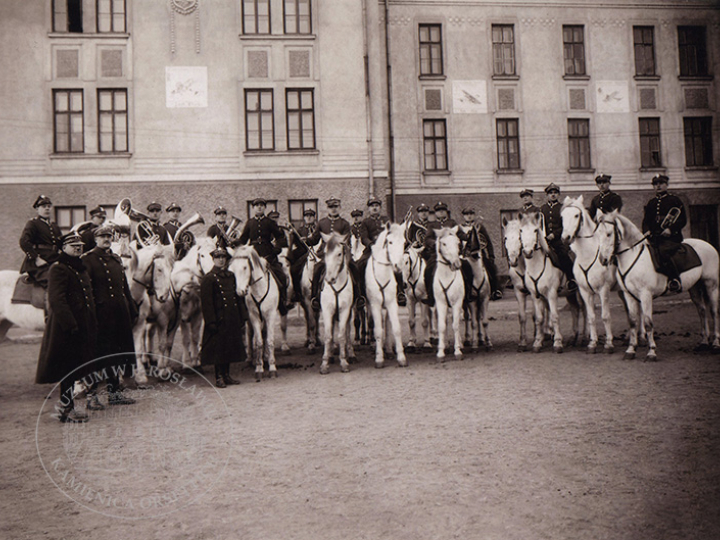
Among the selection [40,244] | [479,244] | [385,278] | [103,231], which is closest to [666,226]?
[479,244]

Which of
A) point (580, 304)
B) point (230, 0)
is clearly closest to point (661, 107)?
point (580, 304)

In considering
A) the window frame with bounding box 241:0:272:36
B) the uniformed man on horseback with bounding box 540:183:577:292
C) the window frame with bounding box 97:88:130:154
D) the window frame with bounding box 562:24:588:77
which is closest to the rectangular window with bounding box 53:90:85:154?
the window frame with bounding box 97:88:130:154

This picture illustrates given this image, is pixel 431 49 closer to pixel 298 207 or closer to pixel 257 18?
pixel 257 18

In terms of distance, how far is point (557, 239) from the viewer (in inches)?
453

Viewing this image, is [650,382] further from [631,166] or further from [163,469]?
[631,166]

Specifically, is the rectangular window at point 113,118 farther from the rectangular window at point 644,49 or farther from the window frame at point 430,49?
the rectangular window at point 644,49

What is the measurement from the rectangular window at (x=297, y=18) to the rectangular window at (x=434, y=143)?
236 inches

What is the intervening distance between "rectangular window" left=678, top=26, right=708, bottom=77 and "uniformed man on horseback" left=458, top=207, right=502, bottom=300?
755 centimetres

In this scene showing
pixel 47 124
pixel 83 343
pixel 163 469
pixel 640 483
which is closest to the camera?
pixel 640 483

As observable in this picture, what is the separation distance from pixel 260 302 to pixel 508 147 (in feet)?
54.5

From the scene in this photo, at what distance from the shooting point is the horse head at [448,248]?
10477mm

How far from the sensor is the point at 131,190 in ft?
65.3

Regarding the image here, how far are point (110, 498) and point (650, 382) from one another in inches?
262

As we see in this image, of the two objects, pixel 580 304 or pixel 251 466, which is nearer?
pixel 251 466
